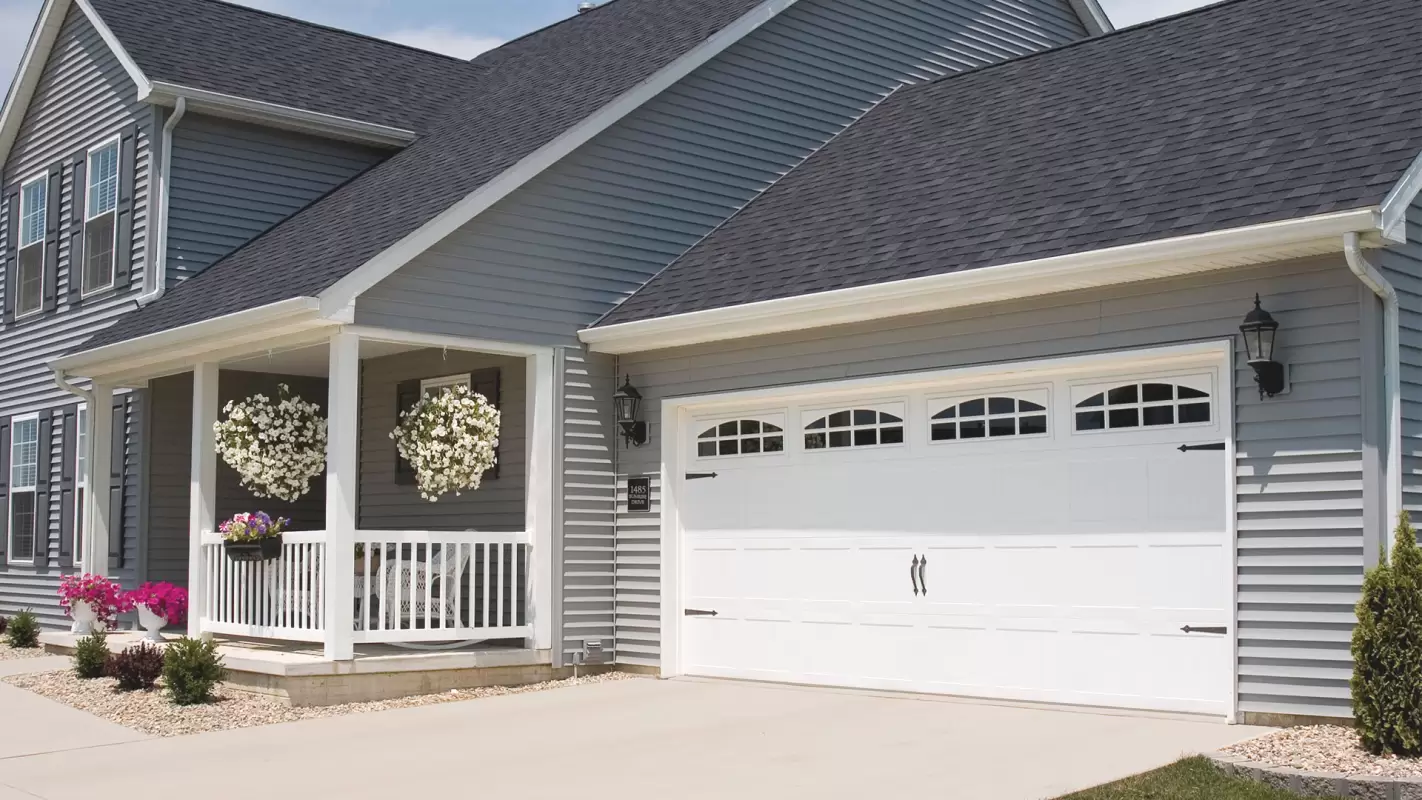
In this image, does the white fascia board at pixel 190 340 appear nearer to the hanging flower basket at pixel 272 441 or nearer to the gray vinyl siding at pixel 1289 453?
the hanging flower basket at pixel 272 441

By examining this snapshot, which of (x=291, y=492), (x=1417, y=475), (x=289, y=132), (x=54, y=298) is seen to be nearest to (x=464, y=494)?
(x=291, y=492)

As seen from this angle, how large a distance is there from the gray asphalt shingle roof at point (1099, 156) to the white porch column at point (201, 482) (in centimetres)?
338

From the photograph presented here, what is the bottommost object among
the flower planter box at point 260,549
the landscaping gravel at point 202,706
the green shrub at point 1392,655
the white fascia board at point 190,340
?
the landscaping gravel at point 202,706

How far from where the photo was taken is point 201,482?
1230cm

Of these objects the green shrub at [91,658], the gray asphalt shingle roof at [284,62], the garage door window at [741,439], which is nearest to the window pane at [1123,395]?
the garage door window at [741,439]

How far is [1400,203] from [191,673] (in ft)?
27.2

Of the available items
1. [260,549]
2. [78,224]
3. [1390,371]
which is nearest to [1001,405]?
[1390,371]

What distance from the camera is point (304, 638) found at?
10984 mm

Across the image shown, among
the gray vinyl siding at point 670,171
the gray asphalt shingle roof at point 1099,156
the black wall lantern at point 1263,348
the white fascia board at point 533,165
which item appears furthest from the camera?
the gray vinyl siding at point 670,171

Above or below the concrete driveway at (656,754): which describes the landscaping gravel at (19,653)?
below

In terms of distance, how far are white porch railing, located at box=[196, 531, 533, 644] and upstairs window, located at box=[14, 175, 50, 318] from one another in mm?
6309

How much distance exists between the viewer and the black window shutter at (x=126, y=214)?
14.8 metres

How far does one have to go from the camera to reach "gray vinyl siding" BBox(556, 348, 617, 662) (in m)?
12.1

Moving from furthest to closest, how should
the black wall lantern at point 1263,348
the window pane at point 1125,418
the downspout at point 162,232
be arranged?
1. the downspout at point 162,232
2. the window pane at point 1125,418
3. the black wall lantern at point 1263,348
